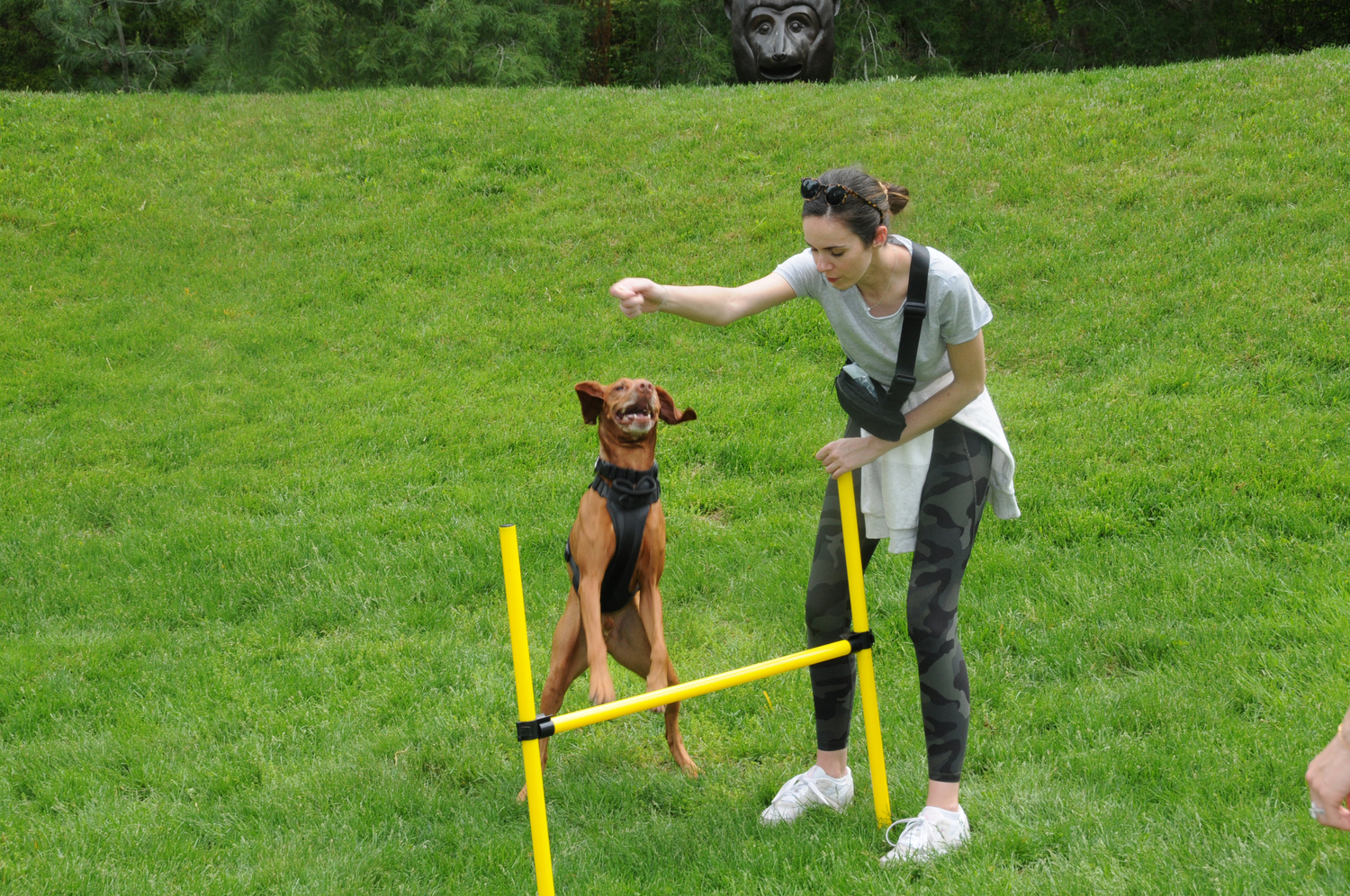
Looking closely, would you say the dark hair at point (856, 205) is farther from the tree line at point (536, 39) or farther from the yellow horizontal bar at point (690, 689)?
the tree line at point (536, 39)

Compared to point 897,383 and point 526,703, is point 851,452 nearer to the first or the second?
point 897,383

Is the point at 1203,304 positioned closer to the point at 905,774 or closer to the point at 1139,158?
the point at 1139,158

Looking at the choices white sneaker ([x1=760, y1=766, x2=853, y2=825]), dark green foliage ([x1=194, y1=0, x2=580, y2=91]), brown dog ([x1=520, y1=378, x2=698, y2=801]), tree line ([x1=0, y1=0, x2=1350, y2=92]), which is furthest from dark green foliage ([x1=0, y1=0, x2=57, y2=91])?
white sneaker ([x1=760, y1=766, x2=853, y2=825])

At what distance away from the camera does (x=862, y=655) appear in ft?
12.4

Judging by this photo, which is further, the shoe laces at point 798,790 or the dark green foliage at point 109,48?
the dark green foliage at point 109,48

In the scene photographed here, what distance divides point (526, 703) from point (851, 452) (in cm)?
133

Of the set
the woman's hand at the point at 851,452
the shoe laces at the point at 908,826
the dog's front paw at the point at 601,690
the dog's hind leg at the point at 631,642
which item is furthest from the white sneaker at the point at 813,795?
the woman's hand at the point at 851,452

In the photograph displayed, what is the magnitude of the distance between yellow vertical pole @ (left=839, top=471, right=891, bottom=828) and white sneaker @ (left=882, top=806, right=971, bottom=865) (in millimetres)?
163

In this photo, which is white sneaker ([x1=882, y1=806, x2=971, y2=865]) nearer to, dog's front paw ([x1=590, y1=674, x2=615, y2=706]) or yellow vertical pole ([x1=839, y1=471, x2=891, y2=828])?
yellow vertical pole ([x1=839, y1=471, x2=891, y2=828])

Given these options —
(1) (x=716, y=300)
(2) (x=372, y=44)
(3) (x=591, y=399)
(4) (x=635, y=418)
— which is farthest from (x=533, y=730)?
(2) (x=372, y=44)

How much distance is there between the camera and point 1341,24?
994 inches

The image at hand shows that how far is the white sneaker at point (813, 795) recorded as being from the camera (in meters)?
3.96

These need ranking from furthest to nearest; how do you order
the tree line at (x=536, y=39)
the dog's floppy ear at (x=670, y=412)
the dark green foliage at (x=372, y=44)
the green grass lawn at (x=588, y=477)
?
1. the tree line at (x=536, y=39)
2. the dark green foliage at (x=372, y=44)
3. the green grass lawn at (x=588, y=477)
4. the dog's floppy ear at (x=670, y=412)

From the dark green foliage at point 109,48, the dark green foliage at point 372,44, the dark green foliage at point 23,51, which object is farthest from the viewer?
the dark green foliage at point 23,51
